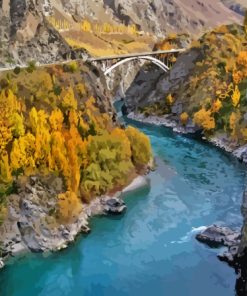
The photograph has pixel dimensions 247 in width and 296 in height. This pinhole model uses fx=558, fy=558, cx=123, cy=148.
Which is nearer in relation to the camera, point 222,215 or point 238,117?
point 222,215

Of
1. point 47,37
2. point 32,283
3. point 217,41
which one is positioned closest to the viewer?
point 32,283

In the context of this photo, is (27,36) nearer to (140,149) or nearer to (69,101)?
(69,101)

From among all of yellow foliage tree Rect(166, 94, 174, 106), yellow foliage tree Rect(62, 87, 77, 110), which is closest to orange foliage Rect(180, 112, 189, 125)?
yellow foliage tree Rect(166, 94, 174, 106)

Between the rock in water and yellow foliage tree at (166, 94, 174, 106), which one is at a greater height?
yellow foliage tree at (166, 94, 174, 106)

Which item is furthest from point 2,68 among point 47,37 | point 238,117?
point 238,117

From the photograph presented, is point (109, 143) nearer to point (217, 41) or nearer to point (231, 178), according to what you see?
point (231, 178)

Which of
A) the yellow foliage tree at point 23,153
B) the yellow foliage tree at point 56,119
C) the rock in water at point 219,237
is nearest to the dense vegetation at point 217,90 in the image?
the yellow foliage tree at point 56,119

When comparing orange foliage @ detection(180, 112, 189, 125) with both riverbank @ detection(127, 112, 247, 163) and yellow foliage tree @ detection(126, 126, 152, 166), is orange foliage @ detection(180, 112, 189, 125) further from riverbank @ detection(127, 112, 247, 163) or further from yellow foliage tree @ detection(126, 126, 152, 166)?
yellow foliage tree @ detection(126, 126, 152, 166)
